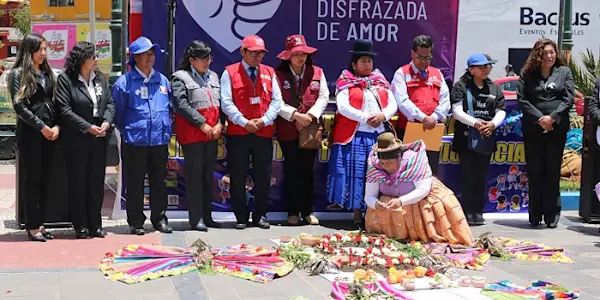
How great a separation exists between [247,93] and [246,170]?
2.60 feet

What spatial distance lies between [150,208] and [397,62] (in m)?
3.27

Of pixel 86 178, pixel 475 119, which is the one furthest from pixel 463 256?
pixel 86 178

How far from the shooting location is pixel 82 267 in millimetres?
6570

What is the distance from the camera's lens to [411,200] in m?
7.38

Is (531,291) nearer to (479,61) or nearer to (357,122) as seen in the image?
(357,122)

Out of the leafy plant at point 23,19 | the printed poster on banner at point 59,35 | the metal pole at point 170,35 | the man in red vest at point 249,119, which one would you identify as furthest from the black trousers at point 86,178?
the leafy plant at point 23,19

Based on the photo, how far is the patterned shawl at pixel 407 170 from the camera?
7.44m

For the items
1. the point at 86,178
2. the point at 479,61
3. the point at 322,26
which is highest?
the point at 322,26

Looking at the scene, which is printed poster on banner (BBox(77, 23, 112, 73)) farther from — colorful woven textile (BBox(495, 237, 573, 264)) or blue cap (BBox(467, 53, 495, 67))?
colorful woven textile (BBox(495, 237, 573, 264))

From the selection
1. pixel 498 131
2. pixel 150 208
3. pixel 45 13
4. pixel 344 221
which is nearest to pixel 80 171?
pixel 150 208

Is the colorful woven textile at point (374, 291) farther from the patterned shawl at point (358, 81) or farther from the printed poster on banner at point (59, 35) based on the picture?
the printed poster on banner at point (59, 35)

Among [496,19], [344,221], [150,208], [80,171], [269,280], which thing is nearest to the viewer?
[269,280]

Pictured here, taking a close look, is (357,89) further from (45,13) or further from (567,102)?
(45,13)

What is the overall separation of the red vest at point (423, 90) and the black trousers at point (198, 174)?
6.82 ft
